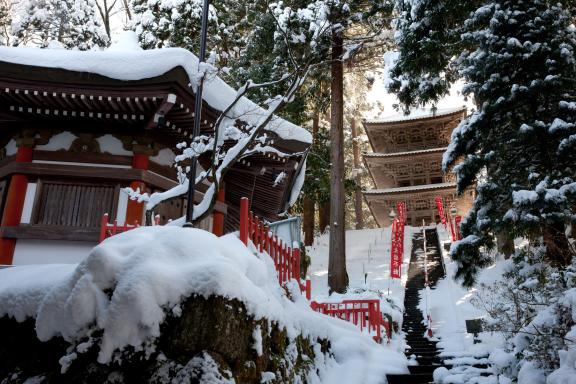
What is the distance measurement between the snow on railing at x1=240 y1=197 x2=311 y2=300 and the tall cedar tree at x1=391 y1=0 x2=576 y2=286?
3124mm

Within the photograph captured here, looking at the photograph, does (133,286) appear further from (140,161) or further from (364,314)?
(364,314)

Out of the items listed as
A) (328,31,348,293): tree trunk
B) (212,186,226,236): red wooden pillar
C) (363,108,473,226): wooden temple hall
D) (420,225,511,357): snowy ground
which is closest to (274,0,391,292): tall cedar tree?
(328,31,348,293): tree trunk

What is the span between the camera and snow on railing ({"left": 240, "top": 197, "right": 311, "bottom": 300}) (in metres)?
5.16

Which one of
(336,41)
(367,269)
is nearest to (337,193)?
(336,41)

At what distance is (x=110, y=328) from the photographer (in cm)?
317

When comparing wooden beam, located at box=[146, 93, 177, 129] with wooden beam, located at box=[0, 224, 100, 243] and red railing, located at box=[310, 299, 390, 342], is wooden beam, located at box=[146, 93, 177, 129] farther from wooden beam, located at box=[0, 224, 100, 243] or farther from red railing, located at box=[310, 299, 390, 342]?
red railing, located at box=[310, 299, 390, 342]

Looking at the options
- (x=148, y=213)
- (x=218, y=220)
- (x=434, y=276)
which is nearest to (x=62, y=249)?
(x=148, y=213)

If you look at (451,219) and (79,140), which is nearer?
(79,140)

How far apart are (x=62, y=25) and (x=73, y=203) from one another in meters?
15.5

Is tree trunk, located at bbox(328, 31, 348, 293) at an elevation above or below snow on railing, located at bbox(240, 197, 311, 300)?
above

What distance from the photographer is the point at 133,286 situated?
321cm

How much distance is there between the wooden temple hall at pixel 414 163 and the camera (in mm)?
29000

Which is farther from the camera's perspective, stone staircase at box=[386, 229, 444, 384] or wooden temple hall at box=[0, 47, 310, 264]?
wooden temple hall at box=[0, 47, 310, 264]

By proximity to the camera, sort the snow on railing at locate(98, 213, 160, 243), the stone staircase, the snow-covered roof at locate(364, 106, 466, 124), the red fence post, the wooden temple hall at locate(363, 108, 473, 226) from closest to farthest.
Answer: the red fence post, the snow on railing at locate(98, 213, 160, 243), the stone staircase, the snow-covered roof at locate(364, 106, 466, 124), the wooden temple hall at locate(363, 108, 473, 226)
